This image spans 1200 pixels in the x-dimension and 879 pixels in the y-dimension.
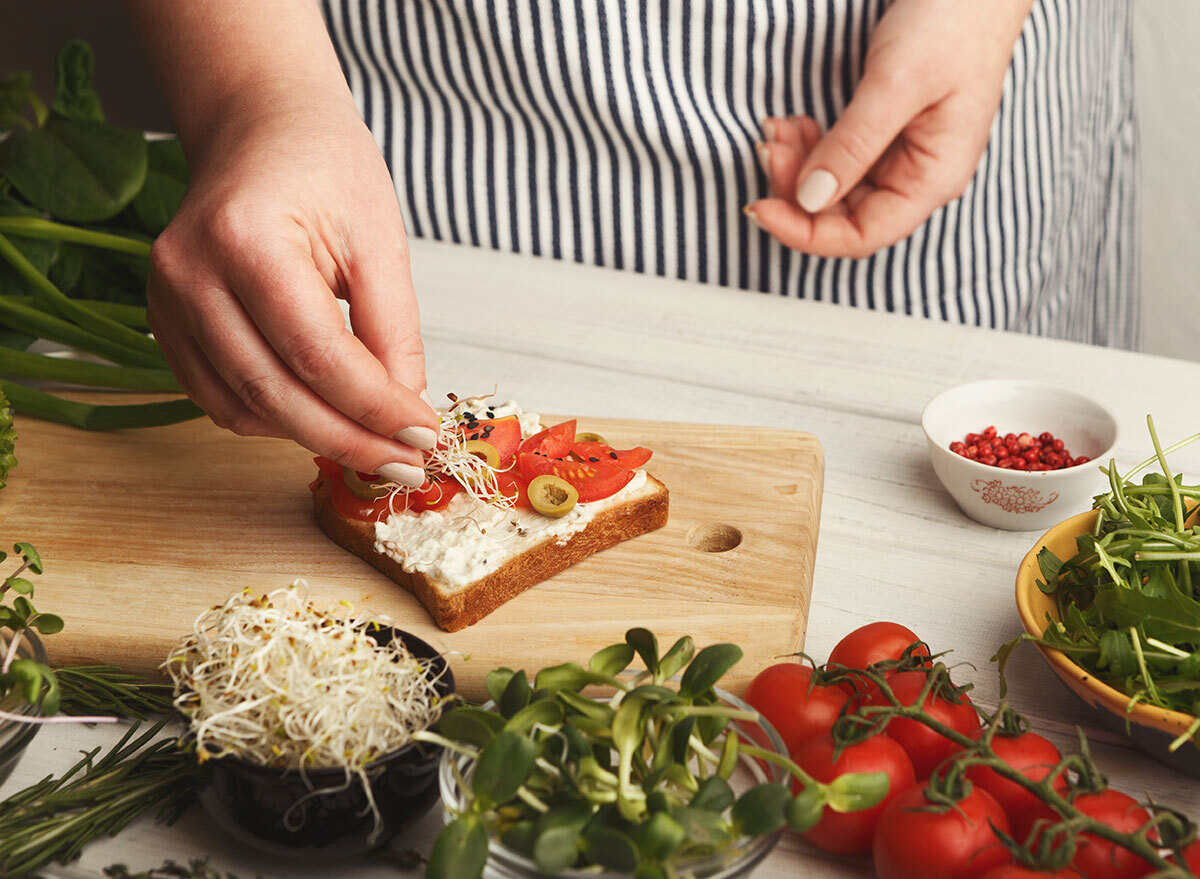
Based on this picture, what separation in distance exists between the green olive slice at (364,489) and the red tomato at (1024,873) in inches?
36.7

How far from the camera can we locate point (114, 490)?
1.68 metres

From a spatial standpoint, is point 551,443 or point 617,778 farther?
point 551,443

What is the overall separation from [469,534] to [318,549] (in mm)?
245

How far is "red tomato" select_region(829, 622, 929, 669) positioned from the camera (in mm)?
1157

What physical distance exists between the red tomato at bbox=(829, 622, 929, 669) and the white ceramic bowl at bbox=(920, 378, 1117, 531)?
0.41 metres

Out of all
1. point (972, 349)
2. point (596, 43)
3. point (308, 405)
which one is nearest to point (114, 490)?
point (308, 405)

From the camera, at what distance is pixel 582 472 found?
1551 mm

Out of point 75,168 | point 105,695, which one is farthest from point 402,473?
point 75,168

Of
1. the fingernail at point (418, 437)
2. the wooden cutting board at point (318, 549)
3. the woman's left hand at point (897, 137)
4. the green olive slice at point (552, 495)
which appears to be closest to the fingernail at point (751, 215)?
the woman's left hand at point (897, 137)

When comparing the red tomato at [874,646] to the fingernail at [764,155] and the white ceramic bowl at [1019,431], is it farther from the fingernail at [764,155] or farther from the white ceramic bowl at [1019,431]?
the fingernail at [764,155]

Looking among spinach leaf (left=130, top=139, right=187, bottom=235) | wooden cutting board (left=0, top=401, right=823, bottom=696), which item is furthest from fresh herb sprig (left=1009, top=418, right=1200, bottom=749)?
spinach leaf (left=130, top=139, right=187, bottom=235)

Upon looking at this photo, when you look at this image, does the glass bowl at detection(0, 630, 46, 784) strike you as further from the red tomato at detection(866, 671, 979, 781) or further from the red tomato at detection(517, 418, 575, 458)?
the red tomato at detection(866, 671, 979, 781)

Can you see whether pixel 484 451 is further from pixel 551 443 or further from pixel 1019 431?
pixel 1019 431

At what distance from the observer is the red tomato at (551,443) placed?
5.24ft
